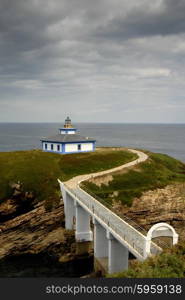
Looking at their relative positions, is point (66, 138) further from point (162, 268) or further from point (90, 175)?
point (162, 268)

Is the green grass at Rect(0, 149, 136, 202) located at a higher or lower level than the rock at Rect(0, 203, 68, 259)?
higher

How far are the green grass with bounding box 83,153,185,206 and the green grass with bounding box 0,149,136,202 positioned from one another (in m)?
6.00

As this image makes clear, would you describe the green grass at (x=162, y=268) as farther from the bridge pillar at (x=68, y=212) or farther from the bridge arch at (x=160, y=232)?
the bridge pillar at (x=68, y=212)

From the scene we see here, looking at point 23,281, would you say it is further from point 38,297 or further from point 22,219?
point 22,219

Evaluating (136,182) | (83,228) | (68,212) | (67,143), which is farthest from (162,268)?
(67,143)

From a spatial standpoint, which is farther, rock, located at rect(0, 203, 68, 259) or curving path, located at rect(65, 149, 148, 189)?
curving path, located at rect(65, 149, 148, 189)

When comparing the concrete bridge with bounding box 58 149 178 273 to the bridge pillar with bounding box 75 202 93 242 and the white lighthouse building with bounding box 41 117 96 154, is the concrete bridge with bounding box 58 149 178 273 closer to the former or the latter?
the bridge pillar with bounding box 75 202 93 242

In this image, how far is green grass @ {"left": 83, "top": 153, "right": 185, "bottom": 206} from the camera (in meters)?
49.1

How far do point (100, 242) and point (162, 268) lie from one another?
63.0 feet

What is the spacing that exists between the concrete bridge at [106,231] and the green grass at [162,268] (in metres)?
3.05

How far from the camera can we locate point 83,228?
43781 millimetres

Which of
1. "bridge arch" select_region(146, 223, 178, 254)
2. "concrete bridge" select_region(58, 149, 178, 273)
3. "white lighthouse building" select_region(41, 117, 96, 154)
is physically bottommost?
"concrete bridge" select_region(58, 149, 178, 273)

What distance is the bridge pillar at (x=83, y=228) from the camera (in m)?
42.9

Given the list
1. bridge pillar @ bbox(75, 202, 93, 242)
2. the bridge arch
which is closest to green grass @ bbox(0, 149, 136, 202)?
bridge pillar @ bbox(75, 202, 93, 242)
